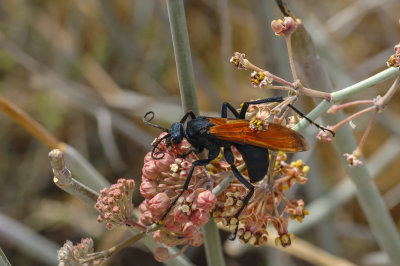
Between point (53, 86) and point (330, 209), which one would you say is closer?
point (330, 209)

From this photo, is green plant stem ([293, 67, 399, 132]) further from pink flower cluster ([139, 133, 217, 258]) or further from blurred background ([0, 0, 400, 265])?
blurred background ([0, 0, 400, 265])

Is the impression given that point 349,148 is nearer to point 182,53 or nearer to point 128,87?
point 182,53

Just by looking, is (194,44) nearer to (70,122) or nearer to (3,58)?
(70,122)

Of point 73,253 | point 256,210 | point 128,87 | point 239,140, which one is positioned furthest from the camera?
point 128,87

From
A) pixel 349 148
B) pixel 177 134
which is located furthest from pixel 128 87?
pixel 349 148

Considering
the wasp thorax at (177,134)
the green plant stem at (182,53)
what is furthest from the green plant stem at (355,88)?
the wasp thorax at (177,134)

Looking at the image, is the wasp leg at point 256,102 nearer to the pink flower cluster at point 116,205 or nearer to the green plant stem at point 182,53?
the green plant stem at point 182,53

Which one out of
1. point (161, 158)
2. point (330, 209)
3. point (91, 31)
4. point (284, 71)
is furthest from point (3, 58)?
point (161, 158)
